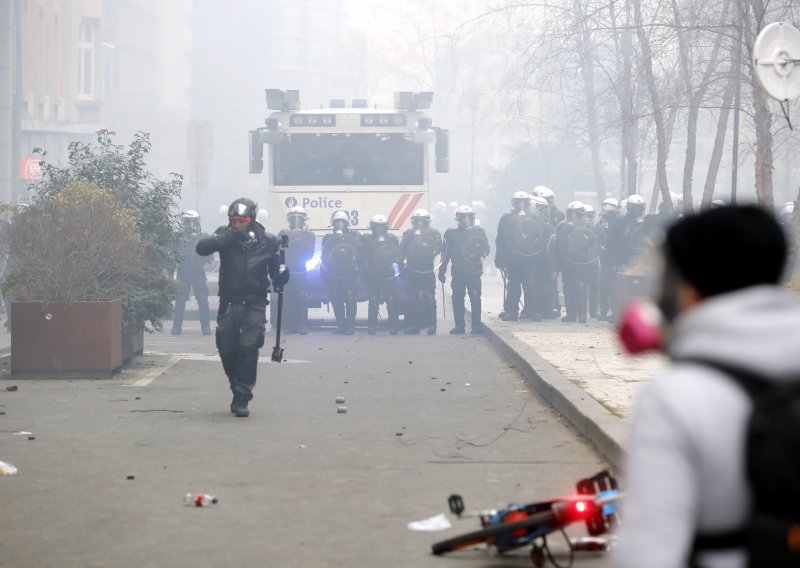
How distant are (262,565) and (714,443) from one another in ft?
14.4

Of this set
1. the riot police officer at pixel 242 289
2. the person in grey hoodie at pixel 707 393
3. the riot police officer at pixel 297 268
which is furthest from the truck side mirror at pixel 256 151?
the person in grey hoodie at pixel 707 393

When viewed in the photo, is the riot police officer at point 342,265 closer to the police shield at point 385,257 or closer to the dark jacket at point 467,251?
the police shield at point 385,257

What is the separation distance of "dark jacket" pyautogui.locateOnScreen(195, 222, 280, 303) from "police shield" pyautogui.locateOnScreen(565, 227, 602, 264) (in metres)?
12.3

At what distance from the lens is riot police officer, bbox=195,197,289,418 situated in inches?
499

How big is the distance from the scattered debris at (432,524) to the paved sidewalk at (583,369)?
4.78 ft

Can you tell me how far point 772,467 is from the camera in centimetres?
264

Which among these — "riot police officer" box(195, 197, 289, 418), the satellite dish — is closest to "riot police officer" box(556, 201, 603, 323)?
the satellite dish

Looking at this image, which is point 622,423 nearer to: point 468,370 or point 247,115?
point 468,370

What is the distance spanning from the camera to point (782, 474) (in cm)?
263

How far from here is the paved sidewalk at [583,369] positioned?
10.8 meters

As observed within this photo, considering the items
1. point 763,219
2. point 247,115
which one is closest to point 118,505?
point 763,219

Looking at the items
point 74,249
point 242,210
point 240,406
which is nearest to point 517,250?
point 74,249

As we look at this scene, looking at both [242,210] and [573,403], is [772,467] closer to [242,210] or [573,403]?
[573,403]

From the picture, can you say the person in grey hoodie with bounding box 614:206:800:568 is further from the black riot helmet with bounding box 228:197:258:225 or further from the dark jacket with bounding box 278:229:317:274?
the dark jacket with bounding box 278:229:317:274
